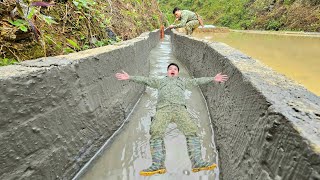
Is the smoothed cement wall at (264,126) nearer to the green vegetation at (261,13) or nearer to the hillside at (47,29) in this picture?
the hillside at (47,29)

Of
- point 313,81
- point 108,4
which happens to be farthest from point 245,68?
point 108,4

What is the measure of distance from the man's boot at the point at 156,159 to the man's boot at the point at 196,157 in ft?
0.96

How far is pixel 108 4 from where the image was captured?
7.38 meters

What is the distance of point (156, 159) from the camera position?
295 cm

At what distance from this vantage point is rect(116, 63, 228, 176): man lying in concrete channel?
9.53ft

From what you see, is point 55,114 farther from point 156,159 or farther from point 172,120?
point 172,120

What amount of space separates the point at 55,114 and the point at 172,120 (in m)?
1.44

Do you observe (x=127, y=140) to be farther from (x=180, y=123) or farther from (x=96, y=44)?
(x=96, y=44)

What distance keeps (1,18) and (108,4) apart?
169 inches

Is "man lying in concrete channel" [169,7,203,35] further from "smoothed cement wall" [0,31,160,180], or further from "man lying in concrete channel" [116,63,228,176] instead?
"smoothed cement wall" [0,31,160,180]

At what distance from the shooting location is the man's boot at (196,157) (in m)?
2.86

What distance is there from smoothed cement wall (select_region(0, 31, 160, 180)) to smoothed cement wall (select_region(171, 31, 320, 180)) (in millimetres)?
1498

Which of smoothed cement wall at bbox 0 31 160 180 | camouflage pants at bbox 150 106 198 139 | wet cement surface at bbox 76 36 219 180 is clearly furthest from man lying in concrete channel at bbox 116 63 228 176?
smoothed cement wall at bbox 0 31 160 180

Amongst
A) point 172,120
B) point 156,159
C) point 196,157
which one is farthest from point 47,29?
point 196,157
